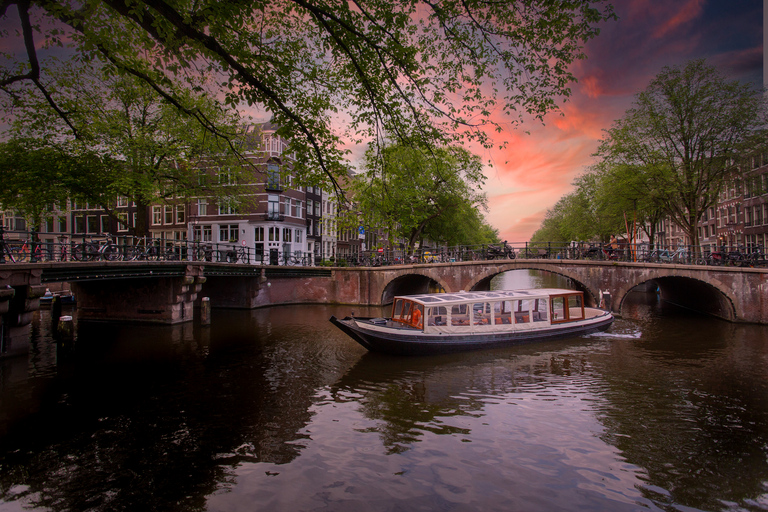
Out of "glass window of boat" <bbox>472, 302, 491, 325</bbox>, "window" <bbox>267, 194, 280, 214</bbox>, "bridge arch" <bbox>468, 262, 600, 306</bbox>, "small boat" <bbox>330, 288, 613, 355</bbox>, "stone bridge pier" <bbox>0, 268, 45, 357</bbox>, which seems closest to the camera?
"stone bridge pier" <bbox>0, 268, 45, 357</bbox>

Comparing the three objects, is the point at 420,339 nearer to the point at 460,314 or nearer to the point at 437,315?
the point at 437,315

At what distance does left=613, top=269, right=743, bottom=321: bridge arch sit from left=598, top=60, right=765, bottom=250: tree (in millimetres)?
3252

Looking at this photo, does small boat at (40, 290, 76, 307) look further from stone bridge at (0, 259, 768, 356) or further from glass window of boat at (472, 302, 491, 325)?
glass window of boat at (472, 302, 491, 325)

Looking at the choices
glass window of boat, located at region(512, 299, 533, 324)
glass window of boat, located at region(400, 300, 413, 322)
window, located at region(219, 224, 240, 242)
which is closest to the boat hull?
glass window of boat, located at region(512, 299, 533, 324)

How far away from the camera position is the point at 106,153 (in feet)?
70.5

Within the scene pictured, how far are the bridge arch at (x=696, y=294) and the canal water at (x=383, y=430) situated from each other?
6181 mm

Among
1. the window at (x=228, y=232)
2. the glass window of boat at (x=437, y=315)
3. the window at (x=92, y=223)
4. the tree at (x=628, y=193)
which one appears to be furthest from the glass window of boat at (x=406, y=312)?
the window at (x=92, y=223)

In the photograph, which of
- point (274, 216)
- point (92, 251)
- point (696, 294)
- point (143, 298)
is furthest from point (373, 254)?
point (696, 294)

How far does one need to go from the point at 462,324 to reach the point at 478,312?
35.8 inches

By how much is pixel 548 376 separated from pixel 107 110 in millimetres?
24215

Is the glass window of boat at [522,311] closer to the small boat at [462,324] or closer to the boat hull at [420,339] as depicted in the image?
the small boat at [462,324]

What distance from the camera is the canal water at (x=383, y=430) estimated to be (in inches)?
232

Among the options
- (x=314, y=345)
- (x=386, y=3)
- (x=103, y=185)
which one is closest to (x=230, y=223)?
(x=103, y=185)

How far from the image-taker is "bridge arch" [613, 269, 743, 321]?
20.0 metres
